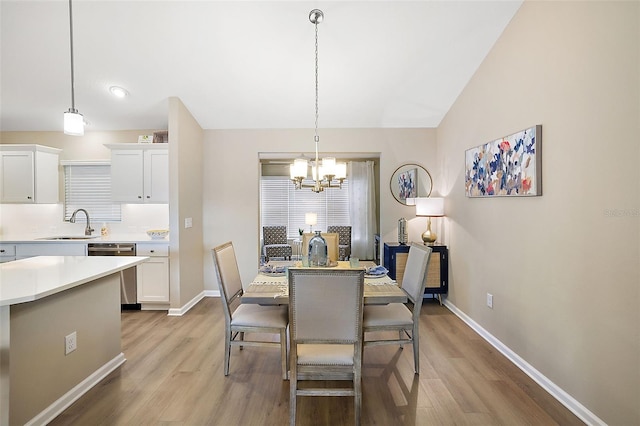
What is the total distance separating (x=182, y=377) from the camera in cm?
234

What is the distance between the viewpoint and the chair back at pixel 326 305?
5.70ft

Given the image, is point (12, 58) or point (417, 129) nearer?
point (12, 58)

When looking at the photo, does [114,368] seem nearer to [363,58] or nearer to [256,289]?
[256,289]

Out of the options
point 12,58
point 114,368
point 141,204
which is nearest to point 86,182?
point 141,204

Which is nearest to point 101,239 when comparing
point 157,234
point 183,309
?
point 157,234

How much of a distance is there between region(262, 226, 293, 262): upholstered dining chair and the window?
39 centimetres

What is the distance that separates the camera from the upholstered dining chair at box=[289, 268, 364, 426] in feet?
5.72

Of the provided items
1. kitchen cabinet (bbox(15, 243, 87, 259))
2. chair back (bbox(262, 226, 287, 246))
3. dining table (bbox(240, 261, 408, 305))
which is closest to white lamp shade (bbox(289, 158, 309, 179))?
dining table (bbox(240, 261, 408, 305))

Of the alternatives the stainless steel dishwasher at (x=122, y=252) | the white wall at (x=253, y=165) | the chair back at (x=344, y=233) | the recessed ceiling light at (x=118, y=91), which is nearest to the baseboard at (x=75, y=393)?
the stainless steel dishwasher at (x=122, y=252)

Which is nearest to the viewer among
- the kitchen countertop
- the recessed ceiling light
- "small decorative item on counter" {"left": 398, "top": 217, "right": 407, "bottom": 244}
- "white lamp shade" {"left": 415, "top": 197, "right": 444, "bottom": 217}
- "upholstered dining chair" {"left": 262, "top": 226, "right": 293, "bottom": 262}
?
the recessed ceiling light

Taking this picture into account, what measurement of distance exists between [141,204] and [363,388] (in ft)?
12.3

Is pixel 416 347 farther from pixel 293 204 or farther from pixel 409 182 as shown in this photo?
pixel 293 204

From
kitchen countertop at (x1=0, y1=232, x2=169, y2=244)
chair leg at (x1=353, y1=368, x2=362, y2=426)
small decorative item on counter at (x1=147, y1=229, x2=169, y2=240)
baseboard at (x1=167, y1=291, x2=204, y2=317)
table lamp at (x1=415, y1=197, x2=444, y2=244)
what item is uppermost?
table lamp at (x1=415, y1=197, x2=444, y2=244)

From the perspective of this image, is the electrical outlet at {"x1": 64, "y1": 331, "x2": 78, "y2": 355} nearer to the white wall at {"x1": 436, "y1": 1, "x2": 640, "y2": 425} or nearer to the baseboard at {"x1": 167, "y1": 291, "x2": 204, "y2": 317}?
the baseboard at {"x1": 167, "y1": 291, "x2": 204, "y2": 317}
